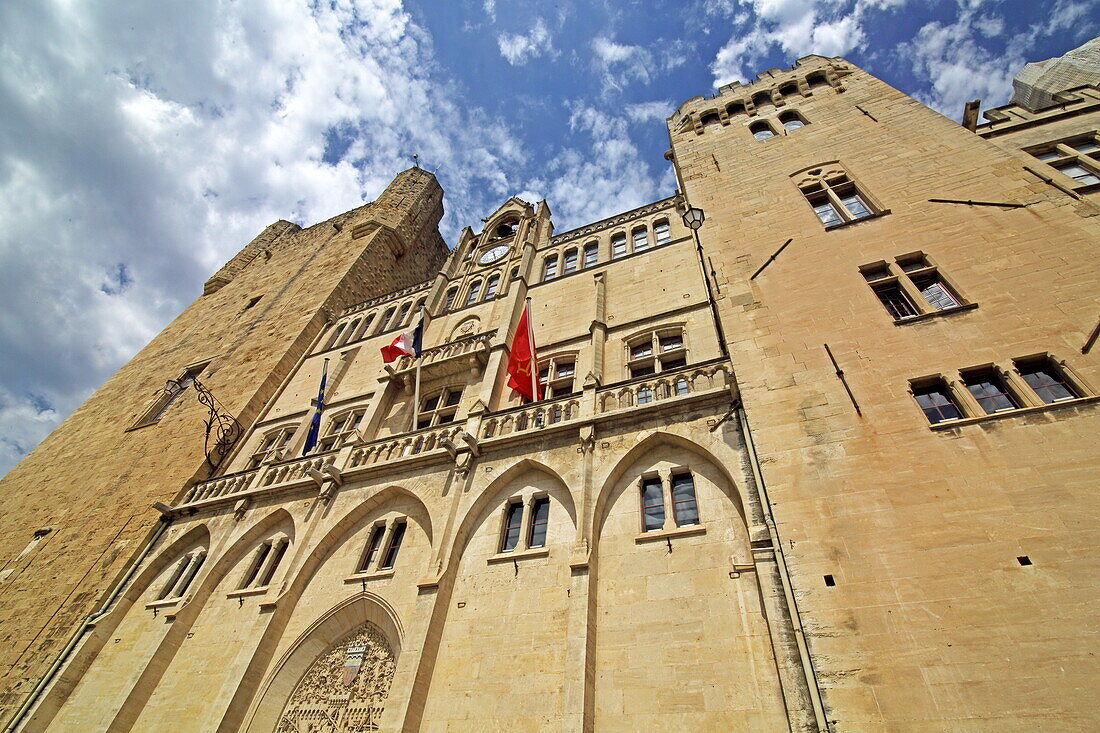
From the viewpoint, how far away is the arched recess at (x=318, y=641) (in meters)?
9.70

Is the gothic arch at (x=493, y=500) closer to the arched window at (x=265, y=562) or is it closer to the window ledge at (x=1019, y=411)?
the arched window at (x=265, y=562)

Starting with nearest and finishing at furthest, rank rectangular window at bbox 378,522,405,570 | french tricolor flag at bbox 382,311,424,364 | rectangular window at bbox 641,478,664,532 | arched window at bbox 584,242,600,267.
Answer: rectangular window at bbox 641,478,664,532, rectangular window at bbox 378,522,405,570, french tricolor flag at bbox 382,311,424,364, arched window at bbox 584,242,600,267

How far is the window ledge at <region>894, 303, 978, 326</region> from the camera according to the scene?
8.79 metres

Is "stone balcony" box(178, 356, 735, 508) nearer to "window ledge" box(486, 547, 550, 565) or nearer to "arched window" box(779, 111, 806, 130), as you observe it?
"window ledge" box(486, 547, 550, 565)

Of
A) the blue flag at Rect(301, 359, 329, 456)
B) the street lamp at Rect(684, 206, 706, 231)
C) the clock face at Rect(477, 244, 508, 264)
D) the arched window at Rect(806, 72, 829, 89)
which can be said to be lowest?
the blue flag at Rect(301, 359, 329, 456)

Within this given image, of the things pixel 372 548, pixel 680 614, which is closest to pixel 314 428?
pixel 372 548

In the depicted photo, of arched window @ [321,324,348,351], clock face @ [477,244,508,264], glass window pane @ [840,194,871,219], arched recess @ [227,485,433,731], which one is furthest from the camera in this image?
arched window @ [321,324,348,351]

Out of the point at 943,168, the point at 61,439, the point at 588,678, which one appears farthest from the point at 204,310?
the point at 943,168

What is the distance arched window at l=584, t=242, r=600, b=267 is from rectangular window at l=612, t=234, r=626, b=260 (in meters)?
0.61

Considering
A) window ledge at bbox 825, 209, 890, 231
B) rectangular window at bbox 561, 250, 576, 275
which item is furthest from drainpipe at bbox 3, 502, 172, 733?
window ledge at bbox 825, 209, 890, 231

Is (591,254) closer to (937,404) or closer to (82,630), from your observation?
(937,404)

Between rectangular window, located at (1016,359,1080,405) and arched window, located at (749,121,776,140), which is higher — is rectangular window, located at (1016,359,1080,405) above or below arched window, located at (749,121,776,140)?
below

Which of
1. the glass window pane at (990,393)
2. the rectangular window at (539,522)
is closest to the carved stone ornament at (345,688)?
the rectangular window at (539,522)

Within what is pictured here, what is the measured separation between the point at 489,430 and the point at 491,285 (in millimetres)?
9313
